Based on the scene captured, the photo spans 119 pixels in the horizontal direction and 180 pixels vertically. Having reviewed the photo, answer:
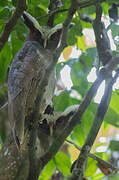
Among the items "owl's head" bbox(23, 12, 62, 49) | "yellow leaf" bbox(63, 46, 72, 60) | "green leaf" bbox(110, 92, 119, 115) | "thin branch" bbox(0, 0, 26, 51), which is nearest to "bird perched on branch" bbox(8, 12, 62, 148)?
"owl's head" bbox(23, 12, 62, 49)

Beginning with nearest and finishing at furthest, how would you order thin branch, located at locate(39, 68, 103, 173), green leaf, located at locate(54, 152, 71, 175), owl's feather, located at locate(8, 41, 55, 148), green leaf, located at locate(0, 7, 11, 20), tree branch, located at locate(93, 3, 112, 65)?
thin branch, located at locate(39, 68, 103, 173)
tree branch, located at locate(93, 3, 112, 65)
owl's feather, located at locate(8, 41, 55, 148)
green leaf, located at locate(0, 7, 11, 20)
green leaf, located at locate(54, 152, 71, 175)

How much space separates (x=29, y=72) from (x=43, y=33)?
11.6 inches

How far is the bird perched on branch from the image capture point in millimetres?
1638

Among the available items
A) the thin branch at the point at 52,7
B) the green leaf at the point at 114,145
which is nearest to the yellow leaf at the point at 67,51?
the thin branch at the point at 52,7

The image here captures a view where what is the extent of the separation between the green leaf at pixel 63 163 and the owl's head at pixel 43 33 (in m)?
0.71

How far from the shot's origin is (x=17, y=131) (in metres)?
1.55

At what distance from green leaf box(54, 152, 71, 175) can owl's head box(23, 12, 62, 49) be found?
0.71 m

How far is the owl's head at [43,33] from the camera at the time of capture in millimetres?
1846

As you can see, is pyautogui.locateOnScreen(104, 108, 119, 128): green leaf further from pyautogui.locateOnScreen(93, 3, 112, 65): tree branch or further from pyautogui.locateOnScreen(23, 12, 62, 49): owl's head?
pyautogui.locateOnScreen(23, 12, 62, 49): owl's head

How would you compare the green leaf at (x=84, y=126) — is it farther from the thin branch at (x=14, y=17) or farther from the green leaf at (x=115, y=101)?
the thin branch at (x=14, y=17)

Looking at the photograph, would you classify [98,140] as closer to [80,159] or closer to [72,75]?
[72,75]

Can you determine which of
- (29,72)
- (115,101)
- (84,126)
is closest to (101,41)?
(115,101)

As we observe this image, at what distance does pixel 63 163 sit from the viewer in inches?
78.5

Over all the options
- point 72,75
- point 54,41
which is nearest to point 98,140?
point 72,75
